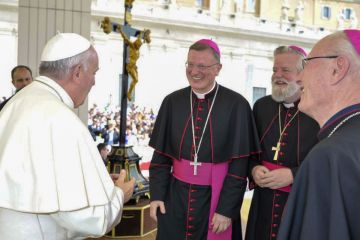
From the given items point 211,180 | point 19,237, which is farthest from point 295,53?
point 19,237

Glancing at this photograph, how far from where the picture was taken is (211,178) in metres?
2.87

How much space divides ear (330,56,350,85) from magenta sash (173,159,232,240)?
153 centimetres

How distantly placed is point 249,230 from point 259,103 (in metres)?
0.90

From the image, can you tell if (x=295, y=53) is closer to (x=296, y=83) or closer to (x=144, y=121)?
(x=296, y=83)

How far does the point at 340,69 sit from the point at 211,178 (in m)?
1.60

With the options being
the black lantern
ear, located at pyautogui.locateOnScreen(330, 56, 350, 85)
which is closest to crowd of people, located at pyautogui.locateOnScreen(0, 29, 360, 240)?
ear, located at pyautogui.locateOnScreen(330, 56, 350, 85)

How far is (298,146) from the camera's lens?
2775 mm

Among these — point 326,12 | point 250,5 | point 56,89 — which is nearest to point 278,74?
point 56,89

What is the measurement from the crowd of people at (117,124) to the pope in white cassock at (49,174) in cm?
1060

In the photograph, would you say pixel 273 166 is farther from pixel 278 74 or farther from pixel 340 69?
pixel 340 69

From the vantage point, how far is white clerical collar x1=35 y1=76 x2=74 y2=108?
1.91 m

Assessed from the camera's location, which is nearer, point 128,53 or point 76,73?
point 76,73

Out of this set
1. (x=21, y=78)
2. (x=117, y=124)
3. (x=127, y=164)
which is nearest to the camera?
(x=21, y=78)

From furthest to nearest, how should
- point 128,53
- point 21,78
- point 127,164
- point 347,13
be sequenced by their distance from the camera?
1. point 347,13
2. point 128,53
3. point 127,164
4. point 21,78
